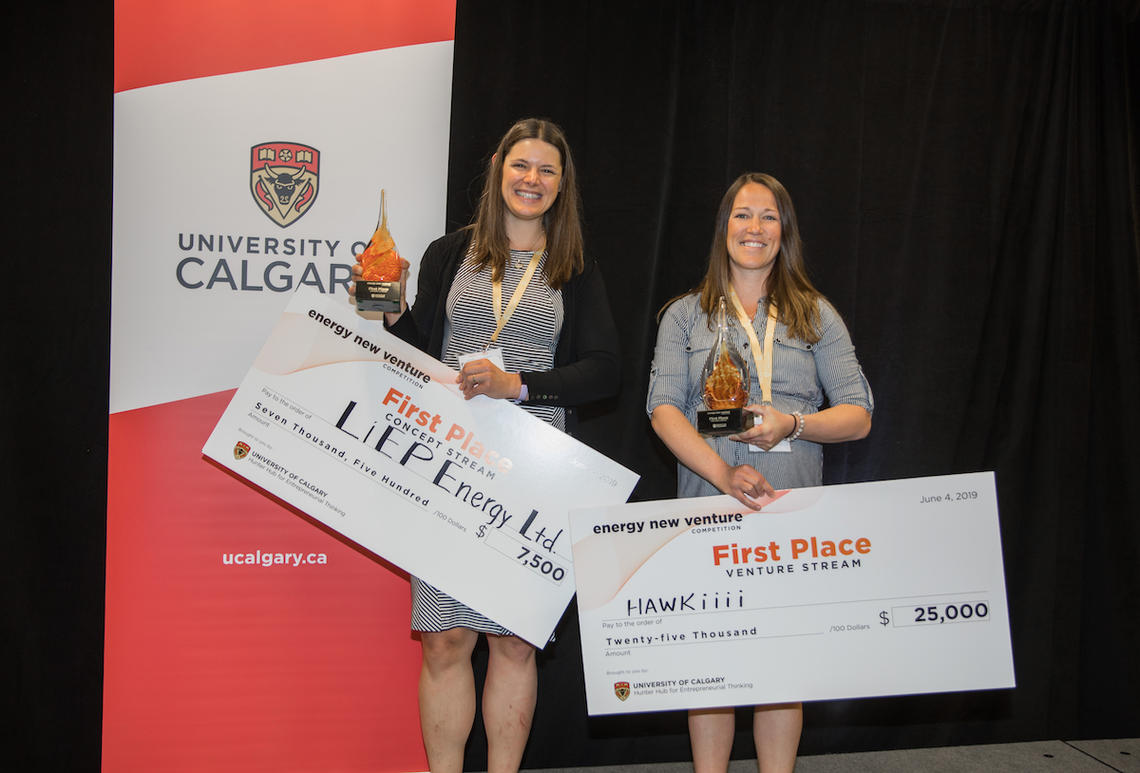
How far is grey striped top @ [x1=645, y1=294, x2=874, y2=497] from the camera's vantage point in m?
2.11

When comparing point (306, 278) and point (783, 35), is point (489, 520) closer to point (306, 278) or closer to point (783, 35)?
point (306, 278)

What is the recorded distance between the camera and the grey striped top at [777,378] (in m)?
2.11

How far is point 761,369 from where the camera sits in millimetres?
2117

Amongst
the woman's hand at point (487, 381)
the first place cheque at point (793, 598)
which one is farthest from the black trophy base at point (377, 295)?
the first place cheque at point (793, 598)

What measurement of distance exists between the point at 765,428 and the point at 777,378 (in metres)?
0.21

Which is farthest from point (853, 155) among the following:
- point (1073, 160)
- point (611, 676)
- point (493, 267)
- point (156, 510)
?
point (156, 510)

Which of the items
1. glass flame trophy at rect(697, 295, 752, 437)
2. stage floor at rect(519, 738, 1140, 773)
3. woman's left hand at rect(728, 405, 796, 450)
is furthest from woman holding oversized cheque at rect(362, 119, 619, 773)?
stage floor at rect(519, 738, 1140, 773)

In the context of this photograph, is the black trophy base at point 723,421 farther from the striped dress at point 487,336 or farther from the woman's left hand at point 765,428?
the striped dress at point 487,336

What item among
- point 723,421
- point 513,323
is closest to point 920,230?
point 723,421

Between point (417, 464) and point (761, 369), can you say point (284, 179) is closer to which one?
point (417, 464)

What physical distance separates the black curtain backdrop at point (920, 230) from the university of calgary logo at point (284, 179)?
0.45 m

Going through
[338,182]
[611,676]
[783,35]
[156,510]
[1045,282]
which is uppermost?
[783,35]

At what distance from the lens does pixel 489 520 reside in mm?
2084

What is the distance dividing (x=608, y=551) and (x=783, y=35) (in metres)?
1.99
